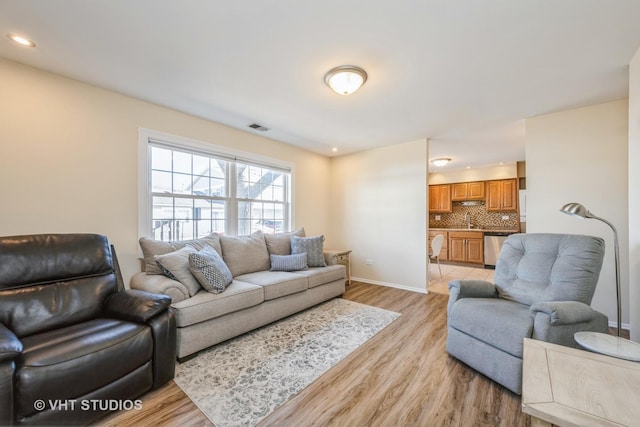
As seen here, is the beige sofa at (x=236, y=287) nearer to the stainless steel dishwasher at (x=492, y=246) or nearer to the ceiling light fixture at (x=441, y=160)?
the ceiling light fixture at (x=441, y=160)

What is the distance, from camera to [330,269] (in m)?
3.67

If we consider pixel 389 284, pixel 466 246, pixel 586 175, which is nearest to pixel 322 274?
pixel 389 284

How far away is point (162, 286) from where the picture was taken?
7.36 feet

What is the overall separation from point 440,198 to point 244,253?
593cm

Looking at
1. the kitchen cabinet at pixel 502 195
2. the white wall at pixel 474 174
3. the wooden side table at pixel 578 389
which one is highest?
the white wall at pixel 474 174

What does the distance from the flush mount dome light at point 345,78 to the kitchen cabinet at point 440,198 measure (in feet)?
18.9

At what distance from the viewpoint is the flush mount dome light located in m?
2.18

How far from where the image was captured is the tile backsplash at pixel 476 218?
255 inches

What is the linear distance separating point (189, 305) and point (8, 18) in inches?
89.4

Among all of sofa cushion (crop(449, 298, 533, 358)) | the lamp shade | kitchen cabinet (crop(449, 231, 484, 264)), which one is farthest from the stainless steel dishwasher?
the lamp shade

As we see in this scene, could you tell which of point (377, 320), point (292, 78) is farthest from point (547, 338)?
point (292, 78)

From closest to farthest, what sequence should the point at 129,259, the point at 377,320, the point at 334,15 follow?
the point at 334,15, the point at 129,259, the point at 377,320

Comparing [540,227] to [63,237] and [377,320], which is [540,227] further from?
[63,237]

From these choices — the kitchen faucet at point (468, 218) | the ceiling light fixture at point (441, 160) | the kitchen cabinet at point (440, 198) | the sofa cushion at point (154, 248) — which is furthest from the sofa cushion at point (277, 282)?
the kitchen faucet at point (468, 218)
